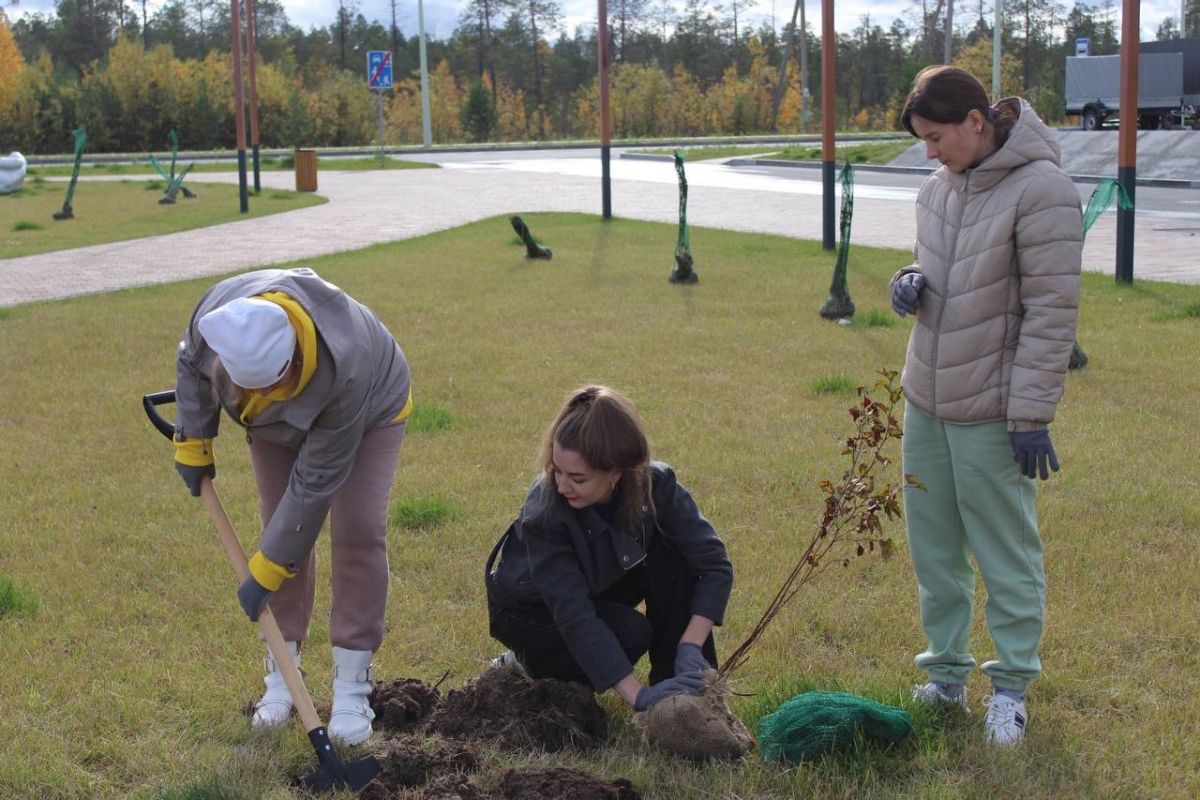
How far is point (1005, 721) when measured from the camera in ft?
11.0

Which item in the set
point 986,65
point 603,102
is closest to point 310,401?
point 603,102

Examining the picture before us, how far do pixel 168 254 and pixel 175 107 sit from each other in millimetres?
32364

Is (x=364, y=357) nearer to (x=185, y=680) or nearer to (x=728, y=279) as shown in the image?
(x=185, y=680)

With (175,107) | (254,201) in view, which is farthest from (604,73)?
(175,107)

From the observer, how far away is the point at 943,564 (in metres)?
3.54

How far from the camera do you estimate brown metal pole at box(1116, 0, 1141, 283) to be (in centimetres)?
994

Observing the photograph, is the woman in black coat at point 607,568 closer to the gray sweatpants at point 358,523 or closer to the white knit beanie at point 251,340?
the gray sweatpants at point 358,523

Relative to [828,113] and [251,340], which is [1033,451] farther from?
[828,113]

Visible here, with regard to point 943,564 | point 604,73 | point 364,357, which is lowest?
point 943,564

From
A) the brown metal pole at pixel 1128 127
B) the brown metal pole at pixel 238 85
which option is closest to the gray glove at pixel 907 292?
the brown metal pole at pixel 1128 127

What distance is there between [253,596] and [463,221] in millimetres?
14933

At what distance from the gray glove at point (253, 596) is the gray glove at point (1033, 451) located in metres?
1.83

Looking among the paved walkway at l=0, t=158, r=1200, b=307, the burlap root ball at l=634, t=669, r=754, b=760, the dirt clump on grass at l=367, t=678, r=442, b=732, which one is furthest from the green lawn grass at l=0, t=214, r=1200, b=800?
the paved walkway at l=0, t=158, r=1200, b=307

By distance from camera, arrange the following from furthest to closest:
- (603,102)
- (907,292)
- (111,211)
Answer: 1. (111,211)
2. (603,102)
3. (907,292)
